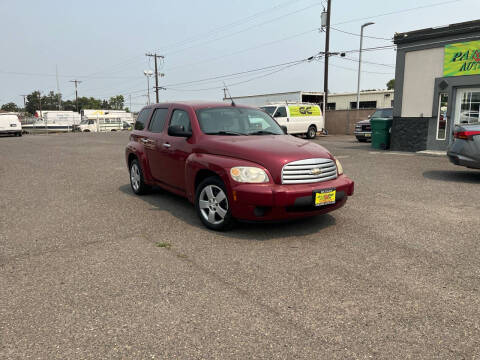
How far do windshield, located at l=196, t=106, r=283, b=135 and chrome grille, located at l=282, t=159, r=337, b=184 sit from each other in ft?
4.22

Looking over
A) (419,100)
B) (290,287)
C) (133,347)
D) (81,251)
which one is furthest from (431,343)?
(419,100)

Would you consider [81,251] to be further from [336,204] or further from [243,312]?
[336,204]

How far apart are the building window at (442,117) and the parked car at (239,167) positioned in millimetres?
10168

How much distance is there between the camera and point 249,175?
445cm

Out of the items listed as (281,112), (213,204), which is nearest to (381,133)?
(281,112)

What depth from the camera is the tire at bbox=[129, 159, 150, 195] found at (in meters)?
6.95

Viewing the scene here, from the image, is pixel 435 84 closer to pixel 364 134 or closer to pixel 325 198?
pixel 364 134

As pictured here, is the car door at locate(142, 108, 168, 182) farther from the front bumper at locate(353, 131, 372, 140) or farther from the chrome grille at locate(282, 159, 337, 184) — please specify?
the front bumper at locate(353, 131, 372, 140)

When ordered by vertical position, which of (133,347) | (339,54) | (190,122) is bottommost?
(133,347)

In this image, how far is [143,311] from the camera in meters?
2.95

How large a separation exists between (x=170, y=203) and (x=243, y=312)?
12.4 feet

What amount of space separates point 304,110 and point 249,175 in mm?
19270

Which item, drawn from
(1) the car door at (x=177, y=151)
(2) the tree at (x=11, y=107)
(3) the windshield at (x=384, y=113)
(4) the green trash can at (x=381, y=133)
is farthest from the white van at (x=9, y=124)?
(2) the tree at (x=11, y=107)

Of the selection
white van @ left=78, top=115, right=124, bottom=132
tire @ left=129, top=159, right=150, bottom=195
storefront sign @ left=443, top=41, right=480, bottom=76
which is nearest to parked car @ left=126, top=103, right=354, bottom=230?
tire @ left=129, top=159, right=150, bottom=195
